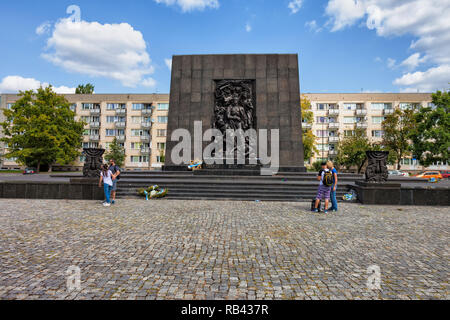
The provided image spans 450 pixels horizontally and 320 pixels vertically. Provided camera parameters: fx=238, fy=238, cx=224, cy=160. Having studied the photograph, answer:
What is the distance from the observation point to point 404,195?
1073 centimetres

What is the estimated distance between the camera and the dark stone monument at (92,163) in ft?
37.5

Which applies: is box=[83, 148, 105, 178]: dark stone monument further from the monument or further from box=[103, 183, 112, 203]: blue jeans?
the monument

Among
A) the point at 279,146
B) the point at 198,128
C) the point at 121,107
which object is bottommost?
the point at 279,146

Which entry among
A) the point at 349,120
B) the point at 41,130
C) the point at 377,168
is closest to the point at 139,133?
the point at 41,130

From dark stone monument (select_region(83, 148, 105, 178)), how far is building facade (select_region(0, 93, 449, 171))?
41.6 meters

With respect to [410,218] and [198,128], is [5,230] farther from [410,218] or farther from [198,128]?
[198,128]

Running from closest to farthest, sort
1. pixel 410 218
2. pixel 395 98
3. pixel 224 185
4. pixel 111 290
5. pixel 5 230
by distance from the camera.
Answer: pixel 111 290
pixel 5 230
pixel 410 218
pixel 224 185
pixel 395 98

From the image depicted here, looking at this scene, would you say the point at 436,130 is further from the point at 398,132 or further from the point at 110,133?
the point at 110,133

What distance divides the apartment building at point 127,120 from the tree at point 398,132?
44.7 meters

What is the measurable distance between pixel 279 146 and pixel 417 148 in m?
28.6

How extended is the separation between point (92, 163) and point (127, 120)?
157 feet

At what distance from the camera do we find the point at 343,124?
179 feet

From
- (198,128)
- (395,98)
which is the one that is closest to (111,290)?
(198,128)
